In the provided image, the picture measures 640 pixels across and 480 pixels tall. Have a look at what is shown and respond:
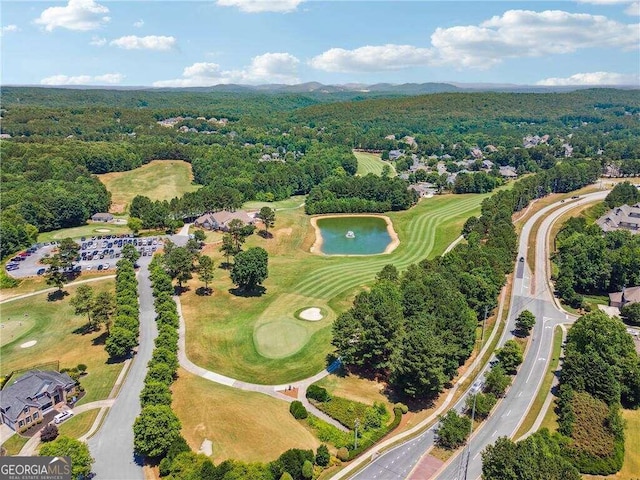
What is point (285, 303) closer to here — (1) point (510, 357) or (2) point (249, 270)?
(2) point (249, 270)

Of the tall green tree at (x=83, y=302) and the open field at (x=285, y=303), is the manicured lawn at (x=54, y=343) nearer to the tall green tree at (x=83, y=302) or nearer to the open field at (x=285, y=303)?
the tall green tree at (x=83, y=302)

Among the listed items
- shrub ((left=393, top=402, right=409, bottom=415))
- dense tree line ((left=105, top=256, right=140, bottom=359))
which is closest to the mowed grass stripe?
dense tree line ((left=105, top=256, right=140, bottom=359))

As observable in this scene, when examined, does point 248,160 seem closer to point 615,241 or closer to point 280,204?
point 280,204

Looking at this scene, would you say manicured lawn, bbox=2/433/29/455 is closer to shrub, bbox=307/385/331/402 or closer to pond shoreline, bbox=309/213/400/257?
shrub, bbox=307/385/331/402

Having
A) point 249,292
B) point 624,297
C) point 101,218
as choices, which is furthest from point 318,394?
point 101,218

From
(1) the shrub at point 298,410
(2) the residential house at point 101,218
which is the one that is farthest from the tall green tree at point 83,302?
(2) the residential house at point 101,218

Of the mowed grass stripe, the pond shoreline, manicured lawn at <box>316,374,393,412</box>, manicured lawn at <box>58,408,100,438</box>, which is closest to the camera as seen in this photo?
manicured lawn at <box>58,408,100,438</box>
